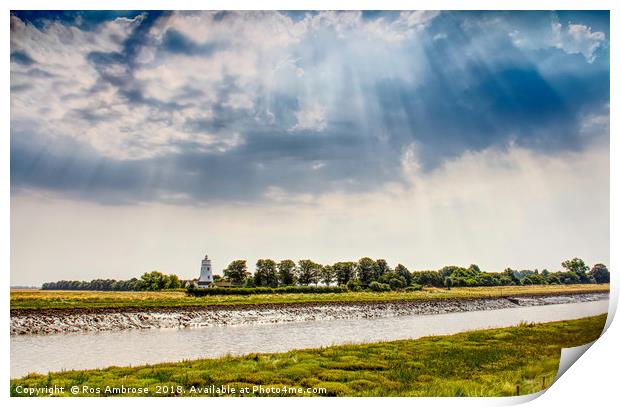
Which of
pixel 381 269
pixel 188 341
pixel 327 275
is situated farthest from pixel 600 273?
pixel 327 275

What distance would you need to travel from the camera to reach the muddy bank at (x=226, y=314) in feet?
52.1

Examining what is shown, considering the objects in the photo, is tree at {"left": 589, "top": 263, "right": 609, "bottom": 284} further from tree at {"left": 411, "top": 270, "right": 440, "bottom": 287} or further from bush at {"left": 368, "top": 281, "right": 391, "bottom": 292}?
tree at {"left": 411, "top": 270, "right": 440, "bottom": 287}

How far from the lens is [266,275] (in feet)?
95.3

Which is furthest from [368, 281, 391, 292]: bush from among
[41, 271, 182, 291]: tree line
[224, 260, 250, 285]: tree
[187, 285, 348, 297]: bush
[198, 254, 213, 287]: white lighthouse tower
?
[41, 271, 182, 291]: tree line

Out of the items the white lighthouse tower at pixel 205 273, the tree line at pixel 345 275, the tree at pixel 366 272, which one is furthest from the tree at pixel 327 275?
the white lighthouse tower at pixel 205 273

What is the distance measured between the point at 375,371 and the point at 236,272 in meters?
16.9

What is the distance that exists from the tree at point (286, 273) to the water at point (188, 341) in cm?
802

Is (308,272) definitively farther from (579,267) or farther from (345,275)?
(579,267)

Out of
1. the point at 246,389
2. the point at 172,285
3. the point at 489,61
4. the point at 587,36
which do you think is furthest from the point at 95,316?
the point at 587,36

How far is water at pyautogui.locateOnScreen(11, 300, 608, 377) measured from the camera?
11688 mm

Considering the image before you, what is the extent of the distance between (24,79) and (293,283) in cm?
2062

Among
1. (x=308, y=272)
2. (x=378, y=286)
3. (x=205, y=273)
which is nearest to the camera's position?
(x=205, y=273)

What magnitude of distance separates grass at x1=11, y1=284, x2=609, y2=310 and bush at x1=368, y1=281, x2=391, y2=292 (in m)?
0.32
